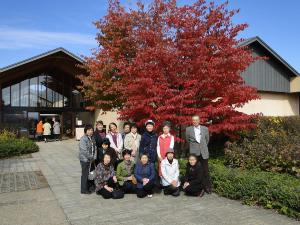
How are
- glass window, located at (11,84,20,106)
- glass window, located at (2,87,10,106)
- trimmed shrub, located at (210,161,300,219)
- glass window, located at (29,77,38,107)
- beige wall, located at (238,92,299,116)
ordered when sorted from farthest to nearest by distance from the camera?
1. glass window, located at (29,77,38,107)
2. glass window, located at (11,84,20,106)
3. glass window, located at (2,87,10,106)
4. beige wall, located at (238,92,299,116)
5. trimmed shrub, located at (210,161,300,219)

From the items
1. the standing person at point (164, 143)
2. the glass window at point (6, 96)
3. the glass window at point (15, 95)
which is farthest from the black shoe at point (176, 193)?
the glass window at point (15, 95)

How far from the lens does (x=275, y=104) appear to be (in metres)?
21.4

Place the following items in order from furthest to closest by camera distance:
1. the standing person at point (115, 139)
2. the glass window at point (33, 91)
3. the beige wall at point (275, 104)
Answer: the glass window at point (33, 91) → the beige wall at point (275, 104) → the standing person at point (115, 139)

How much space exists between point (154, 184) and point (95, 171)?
135 cm

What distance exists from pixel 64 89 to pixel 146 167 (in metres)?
19.4

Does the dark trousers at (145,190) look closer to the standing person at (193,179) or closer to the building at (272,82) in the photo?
the standing person at (193,179)

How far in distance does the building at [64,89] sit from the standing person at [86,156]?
13.0 meters

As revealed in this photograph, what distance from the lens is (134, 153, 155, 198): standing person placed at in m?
7.58

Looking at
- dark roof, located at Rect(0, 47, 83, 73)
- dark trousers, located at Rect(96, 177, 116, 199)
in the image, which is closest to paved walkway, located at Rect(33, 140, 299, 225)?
dark trousers, located at Rect(96, 177, 116, 199)

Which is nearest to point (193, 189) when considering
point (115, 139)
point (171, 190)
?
point (171, 190)

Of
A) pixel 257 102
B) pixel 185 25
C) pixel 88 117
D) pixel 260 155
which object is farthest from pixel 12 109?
pixel 260 155

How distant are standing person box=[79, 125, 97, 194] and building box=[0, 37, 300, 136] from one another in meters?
13.0

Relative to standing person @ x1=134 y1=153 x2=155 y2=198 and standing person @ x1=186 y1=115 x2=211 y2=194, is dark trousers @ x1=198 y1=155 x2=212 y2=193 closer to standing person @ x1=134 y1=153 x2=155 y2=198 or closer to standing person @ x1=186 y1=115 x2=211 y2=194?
standing person @ x1=186 y1=115 x2=211 y2=194

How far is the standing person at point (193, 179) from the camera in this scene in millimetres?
7574
